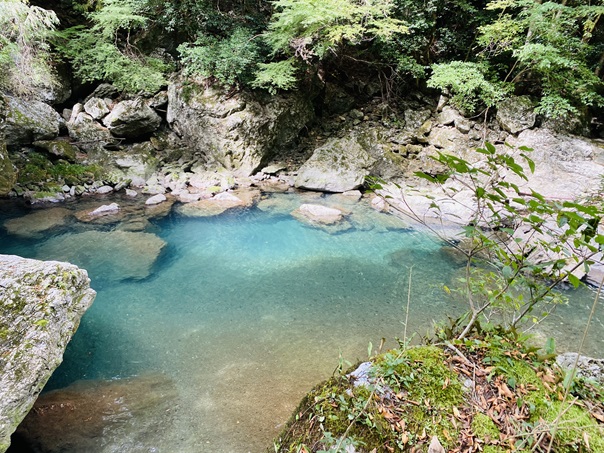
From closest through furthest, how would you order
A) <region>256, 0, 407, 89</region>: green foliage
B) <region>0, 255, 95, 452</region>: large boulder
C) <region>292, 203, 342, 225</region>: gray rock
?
<region>0, 255, 95, 452</region>: large boulder, <region>292, 203, 342, 225</region>: gray rock, <region>256, 0, 407, 89</region>: green foliage

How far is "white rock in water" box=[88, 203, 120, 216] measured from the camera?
8.03 metres

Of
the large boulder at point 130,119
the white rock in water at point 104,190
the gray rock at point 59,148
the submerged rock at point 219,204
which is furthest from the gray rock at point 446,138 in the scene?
the gray rock at point 59,148

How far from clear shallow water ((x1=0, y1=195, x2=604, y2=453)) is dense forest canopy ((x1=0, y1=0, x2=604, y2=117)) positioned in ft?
19.6

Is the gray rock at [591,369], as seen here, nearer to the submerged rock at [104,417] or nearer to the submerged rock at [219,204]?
the submerged rock at [104,417]

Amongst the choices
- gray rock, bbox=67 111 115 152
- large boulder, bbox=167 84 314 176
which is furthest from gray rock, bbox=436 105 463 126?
gray rock, bbox=67 111 115 152

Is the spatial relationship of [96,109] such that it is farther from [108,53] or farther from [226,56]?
[226,56]

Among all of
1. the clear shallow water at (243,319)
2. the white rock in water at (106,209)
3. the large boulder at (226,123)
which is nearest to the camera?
the clear shallow water at (243,319)

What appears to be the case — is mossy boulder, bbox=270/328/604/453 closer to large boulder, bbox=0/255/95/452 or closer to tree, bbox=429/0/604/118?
large boulder, bbox=0/255/95/452

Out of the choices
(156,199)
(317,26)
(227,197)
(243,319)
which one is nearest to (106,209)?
(156,199)

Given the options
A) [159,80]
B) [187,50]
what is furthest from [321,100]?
[159,80]

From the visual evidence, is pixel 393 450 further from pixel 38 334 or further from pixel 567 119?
pixel 567 119

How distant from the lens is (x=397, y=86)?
12.8 metres

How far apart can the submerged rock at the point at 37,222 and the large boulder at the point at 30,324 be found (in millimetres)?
4999

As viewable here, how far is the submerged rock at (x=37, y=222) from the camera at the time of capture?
22.4 feet
